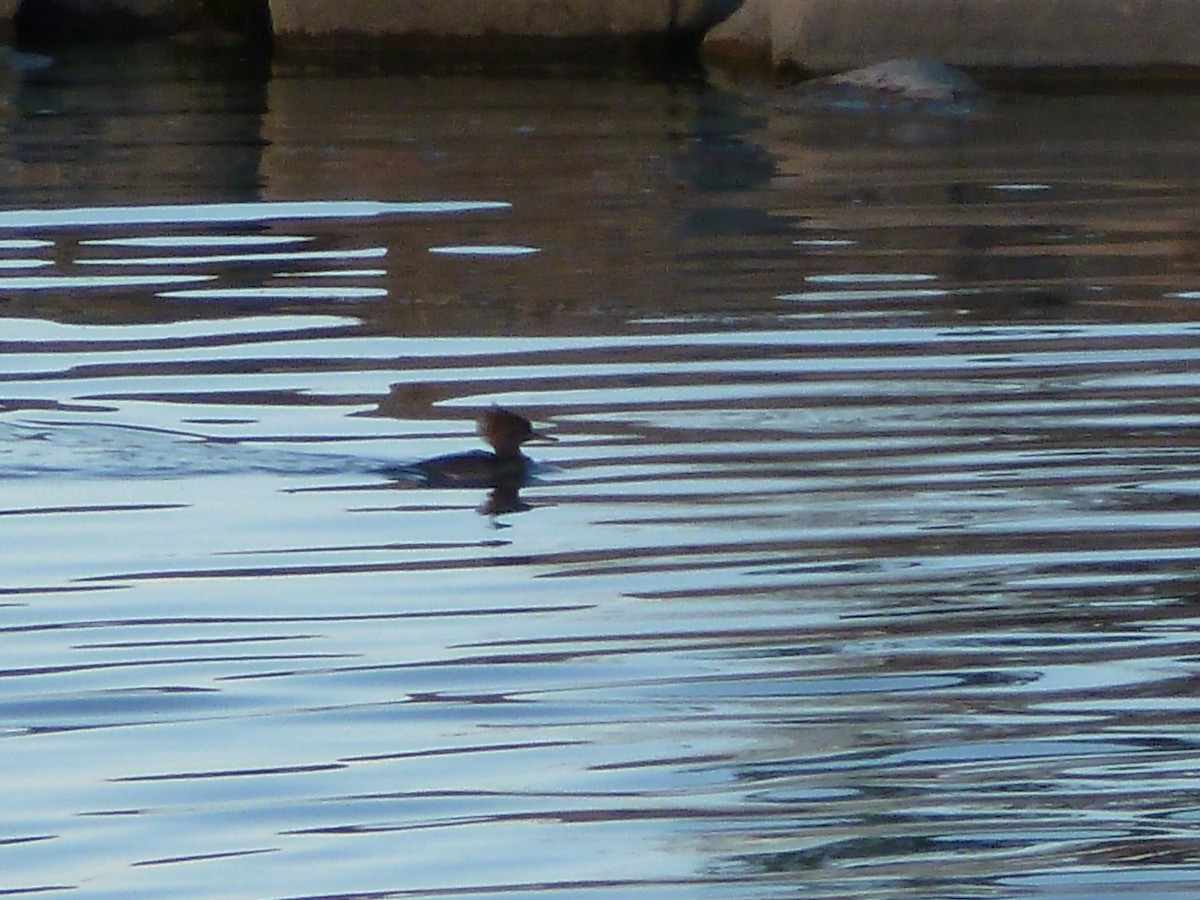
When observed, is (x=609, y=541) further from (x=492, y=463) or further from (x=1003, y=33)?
(x=1003, y=33)

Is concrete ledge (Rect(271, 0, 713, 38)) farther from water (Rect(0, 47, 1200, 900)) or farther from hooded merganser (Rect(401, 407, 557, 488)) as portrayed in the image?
hooded merganser (Rect(401, 407, 557, 488))

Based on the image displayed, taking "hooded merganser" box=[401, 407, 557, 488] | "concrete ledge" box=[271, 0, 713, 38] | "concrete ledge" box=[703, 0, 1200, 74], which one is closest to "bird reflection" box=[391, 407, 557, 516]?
"hooded merganser" box=[401, 407, 557, 488]

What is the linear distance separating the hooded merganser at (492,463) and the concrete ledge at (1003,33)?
33.8 feet

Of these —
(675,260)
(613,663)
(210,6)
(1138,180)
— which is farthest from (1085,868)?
(210,6)

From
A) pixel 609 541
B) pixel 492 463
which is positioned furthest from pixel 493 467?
pixel 609 541

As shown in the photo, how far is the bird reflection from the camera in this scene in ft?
23.7

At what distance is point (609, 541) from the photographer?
665 centimetres

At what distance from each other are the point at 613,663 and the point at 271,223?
268 inches

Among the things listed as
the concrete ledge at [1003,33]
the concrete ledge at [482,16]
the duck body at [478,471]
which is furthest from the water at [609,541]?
the concrete ledge at [482,16]

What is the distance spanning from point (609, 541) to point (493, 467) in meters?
0.68

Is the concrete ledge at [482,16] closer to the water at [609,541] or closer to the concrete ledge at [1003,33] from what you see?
the concrete ledge at [1003,33]

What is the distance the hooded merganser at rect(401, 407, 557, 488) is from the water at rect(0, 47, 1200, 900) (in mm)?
65

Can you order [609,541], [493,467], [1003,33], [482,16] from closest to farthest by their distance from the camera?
1. [609,541]
2. [493,467]
3. [1003,33]
4. [482,16]

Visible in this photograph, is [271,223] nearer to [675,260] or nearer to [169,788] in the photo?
[675,260]
